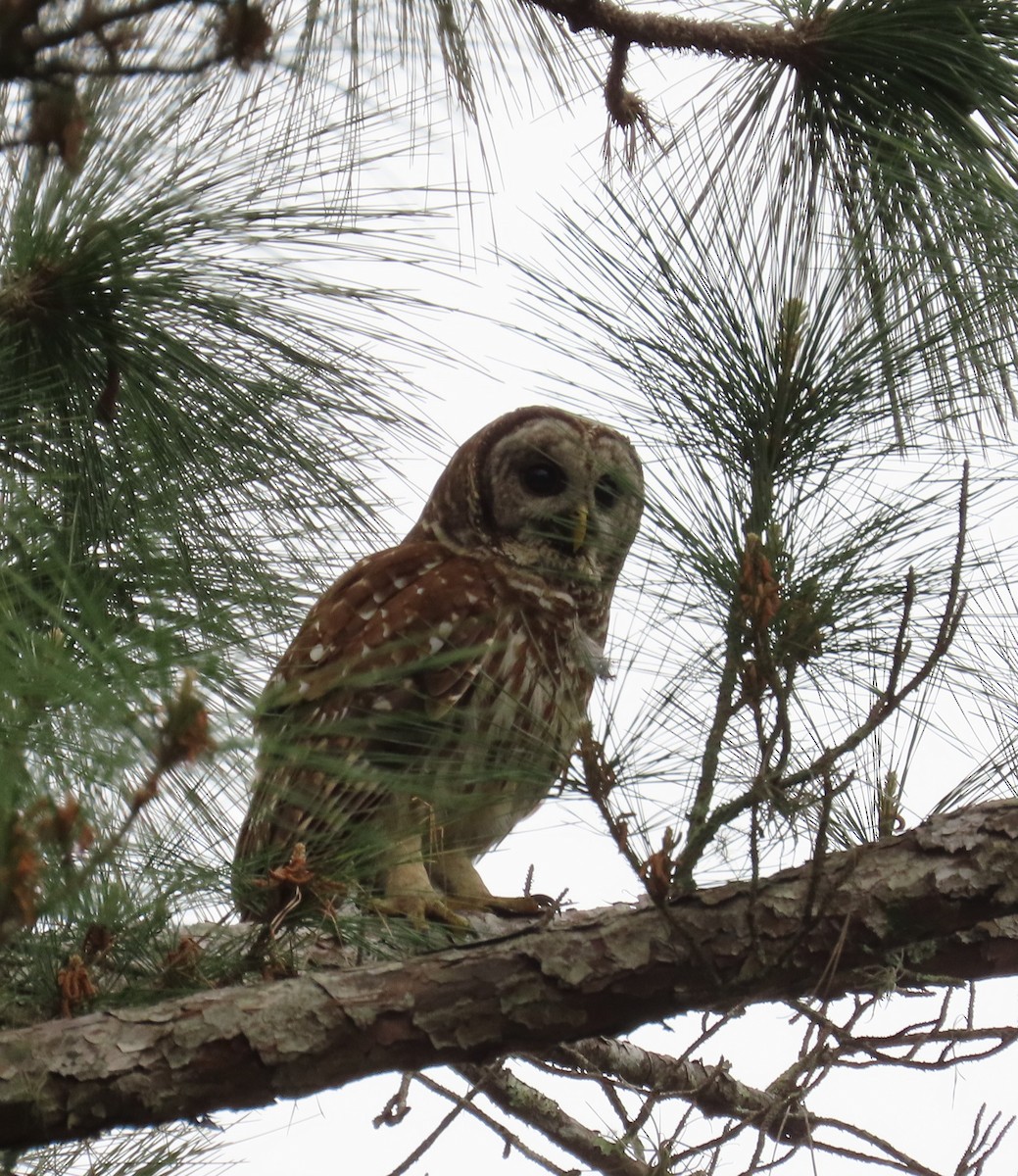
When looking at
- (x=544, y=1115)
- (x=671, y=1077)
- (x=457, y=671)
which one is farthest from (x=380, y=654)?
(x=544, y=1115)

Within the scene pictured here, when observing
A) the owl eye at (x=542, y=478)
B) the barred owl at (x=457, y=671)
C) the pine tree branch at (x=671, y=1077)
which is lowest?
the pine tree branch at (x=671, y=1077)

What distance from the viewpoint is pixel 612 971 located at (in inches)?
80.1

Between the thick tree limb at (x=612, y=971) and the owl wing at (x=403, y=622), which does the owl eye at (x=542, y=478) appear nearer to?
the owl wing at (x=403, y=622)

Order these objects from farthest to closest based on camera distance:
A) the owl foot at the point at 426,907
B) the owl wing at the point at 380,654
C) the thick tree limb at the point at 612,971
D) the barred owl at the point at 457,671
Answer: the owl foot at the point at 426,907 → the owl wing at the point at 380,654 → the barred owl at the point at 457,671 → the thick tree limb at the point at 612,971

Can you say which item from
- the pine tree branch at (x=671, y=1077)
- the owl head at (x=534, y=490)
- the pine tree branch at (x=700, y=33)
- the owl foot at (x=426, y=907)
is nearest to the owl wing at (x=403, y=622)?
the owl head at (x=534, y=490)

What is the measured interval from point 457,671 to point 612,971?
919 millimetres

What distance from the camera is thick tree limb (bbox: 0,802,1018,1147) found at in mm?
1978

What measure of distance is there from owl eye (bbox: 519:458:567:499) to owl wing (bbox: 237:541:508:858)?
0.25m

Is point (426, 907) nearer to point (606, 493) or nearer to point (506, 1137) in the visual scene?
point (506, 1137)

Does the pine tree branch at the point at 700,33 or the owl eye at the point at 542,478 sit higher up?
the pine tree branch at the point at 700,33

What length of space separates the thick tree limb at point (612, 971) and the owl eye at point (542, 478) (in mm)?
1541

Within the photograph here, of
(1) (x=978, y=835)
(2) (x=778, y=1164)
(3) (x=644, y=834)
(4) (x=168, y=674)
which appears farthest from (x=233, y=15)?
(2) (x=778, y=1164)

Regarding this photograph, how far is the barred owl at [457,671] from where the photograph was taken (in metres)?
2.10

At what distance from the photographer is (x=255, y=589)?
2633 millimetres
